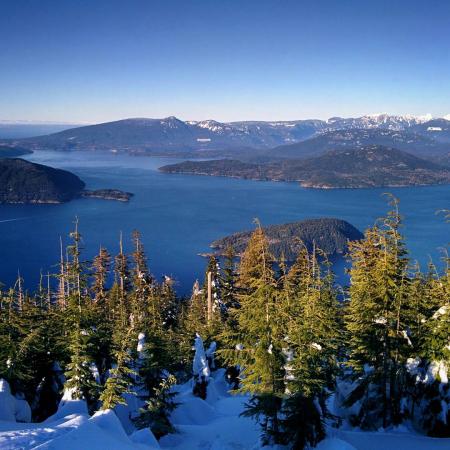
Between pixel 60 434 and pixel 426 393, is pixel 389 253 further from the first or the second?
pixel 60 434

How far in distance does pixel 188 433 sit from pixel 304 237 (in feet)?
528

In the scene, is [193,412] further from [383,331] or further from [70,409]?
[383,331]

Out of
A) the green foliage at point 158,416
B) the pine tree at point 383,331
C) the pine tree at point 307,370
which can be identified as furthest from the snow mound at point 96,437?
Result: the pine tree at point 383,331

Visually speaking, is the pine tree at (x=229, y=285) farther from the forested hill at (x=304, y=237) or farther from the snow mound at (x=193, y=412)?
the forested hill at (x=304, y=237)

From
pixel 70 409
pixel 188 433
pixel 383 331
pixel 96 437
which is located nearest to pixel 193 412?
pixel 188 433

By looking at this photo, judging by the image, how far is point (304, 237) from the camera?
6934 inches

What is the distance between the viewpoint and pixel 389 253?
1830cm

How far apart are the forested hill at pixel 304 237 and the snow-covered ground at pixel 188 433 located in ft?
425

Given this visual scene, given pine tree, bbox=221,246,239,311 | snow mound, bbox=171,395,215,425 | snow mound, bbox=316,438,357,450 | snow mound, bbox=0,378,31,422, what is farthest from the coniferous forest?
pine tree, bbox=221,246,239,311

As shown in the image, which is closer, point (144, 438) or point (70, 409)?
point (144, 438)

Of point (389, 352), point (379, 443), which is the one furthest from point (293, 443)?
point (389, 352)

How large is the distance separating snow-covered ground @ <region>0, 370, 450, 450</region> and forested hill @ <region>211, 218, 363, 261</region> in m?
130

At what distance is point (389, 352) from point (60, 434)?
1289cm

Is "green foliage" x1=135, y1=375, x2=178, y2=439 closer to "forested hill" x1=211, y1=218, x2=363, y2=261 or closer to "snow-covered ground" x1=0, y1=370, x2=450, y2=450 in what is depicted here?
"snow-covered ground" x1=0, y1=370, x2=450, y2=450
